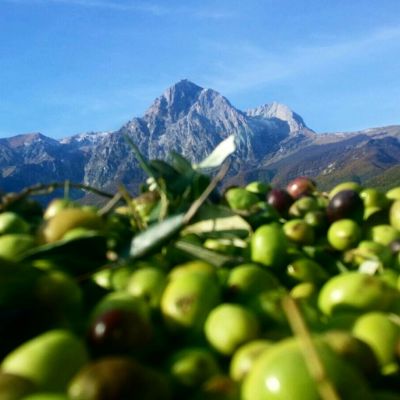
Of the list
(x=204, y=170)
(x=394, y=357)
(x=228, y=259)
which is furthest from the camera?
(x=204, y=170)

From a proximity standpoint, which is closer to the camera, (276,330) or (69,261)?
(276,330)

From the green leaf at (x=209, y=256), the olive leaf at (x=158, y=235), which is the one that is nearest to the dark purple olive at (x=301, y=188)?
the green leaf at (x=209, y=256)

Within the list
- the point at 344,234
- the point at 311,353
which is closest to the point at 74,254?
the point at 311,353

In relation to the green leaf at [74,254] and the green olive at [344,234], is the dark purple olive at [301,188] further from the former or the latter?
the green leaf at [74,254]

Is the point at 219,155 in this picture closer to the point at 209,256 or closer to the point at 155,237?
the point at 209,256

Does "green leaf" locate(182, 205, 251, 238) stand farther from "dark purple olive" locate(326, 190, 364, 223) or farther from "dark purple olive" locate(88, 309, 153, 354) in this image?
"dark purple olive" locate(88, 309, 153, 354)

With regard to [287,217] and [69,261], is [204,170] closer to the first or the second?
[287,217]

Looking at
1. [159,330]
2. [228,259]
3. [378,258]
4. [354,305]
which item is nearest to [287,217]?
[378,258]

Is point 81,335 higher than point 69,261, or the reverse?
point 69,261
